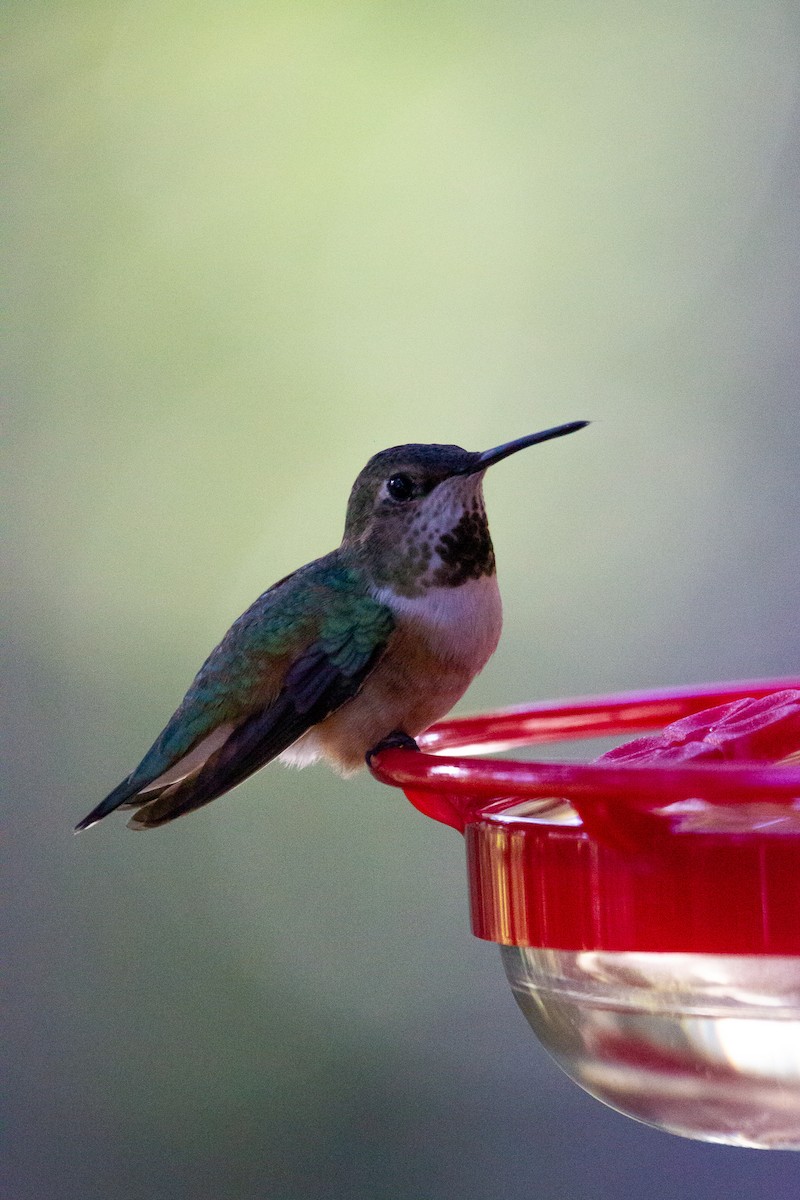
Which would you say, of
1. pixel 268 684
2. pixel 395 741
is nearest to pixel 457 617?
pixel 395 741

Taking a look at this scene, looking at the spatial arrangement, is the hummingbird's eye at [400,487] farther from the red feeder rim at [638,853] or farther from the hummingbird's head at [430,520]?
the red feeder rim at [638,853]

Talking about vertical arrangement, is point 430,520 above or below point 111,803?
above

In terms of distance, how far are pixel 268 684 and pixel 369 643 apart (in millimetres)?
210

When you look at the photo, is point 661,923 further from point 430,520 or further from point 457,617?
point 430,520

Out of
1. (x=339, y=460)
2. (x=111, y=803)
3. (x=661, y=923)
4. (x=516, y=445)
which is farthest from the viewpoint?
(x=339, y=460)

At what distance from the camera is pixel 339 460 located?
586 centimetres

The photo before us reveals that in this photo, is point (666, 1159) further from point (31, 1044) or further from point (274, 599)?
point (274, 599)

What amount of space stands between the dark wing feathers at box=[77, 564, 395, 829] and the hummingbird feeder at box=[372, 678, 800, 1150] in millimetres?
711

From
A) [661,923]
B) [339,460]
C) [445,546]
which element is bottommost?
[661,923]

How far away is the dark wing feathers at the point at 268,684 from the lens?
237 centimetres

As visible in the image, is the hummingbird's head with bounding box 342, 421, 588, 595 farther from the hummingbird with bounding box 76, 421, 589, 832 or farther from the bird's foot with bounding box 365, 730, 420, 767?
the bird's foot with bounding box 365, 730, 420, 767

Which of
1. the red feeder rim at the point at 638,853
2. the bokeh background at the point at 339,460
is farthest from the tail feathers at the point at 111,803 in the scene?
the bokeh background at the point at 339,460

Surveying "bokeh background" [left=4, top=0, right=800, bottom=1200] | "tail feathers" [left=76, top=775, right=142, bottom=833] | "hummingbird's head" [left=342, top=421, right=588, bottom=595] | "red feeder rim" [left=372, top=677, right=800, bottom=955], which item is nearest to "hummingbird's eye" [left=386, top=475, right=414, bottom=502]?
"hummingbird's head" [left=342, top=421, right=588, bottom=595]

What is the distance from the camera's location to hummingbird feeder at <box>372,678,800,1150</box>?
1.42m
